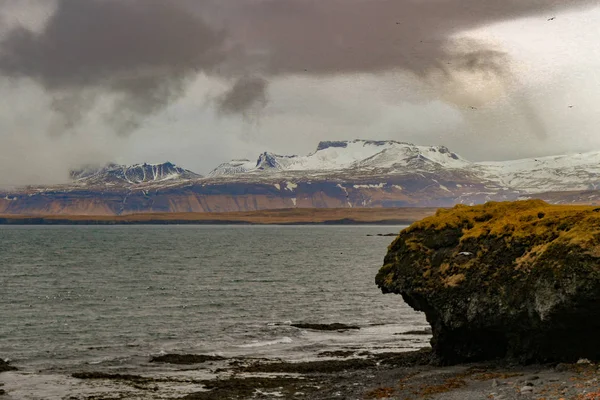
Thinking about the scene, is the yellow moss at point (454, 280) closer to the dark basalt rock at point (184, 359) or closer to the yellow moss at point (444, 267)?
the yellow moss at point (444, 267)

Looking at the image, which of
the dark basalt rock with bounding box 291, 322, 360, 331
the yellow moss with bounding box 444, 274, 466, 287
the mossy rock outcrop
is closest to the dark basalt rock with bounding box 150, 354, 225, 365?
the mossy rock outcrop

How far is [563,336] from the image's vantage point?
35906 millimetres

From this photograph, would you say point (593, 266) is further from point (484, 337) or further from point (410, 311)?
point (410, 311)

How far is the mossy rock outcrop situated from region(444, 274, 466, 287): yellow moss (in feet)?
A: 0.21

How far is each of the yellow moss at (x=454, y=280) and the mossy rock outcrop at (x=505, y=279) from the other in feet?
0.21

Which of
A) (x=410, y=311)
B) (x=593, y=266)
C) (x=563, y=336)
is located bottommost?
(x=410, y=311)

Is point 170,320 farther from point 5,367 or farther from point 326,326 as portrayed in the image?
point 5,367

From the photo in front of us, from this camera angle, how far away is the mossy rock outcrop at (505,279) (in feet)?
111

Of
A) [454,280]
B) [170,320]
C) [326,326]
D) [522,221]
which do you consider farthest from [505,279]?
[170,320]

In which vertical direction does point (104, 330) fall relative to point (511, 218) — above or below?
below

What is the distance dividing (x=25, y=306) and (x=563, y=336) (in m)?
61.7

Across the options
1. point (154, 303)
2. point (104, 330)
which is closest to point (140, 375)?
point (104, 330)

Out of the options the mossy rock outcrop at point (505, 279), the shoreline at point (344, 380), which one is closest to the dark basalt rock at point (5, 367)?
the shoreline at point (344, 380)

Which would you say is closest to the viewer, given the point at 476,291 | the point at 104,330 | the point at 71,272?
the point at 476,291
